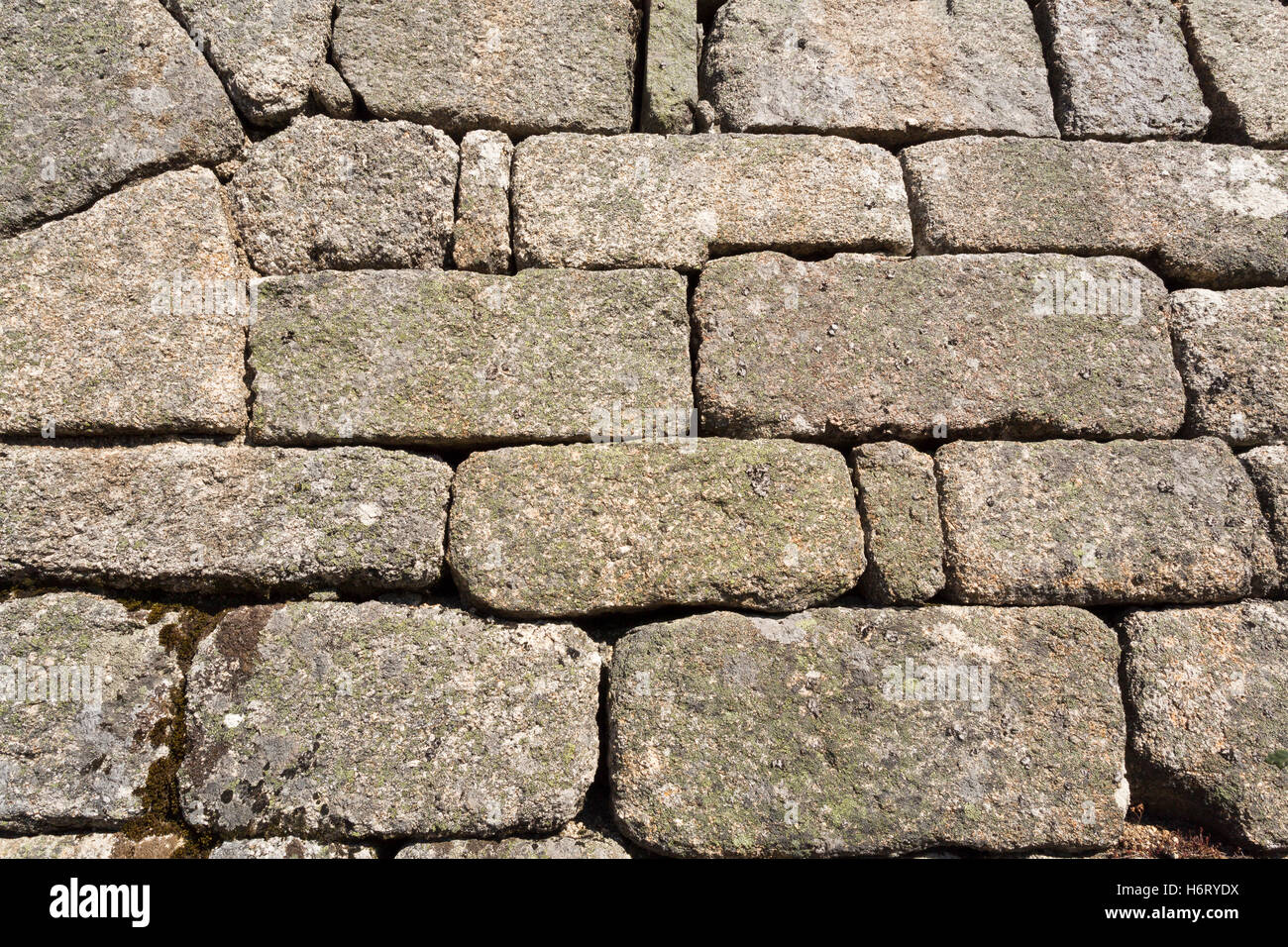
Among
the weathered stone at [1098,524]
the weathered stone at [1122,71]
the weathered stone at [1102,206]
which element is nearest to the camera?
the weathered stone at [1098,524]

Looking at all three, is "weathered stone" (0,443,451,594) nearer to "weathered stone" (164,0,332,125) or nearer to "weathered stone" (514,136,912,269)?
"weathered stone" (514,136,912,269)

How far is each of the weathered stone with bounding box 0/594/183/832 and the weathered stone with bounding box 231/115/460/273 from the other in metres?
1.15

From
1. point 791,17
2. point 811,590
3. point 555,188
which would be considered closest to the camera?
point 811,590

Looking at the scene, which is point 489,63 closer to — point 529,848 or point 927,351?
point 927,351

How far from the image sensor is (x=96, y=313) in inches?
86.1

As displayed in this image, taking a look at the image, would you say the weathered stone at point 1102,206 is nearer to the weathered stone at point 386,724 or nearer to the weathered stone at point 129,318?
the weathered stone at point 386,724

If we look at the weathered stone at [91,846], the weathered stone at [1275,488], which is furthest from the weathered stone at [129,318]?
the weathered stone at [1275,488]

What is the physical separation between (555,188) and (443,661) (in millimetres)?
1478

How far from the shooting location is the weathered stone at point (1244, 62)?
2.64 metres

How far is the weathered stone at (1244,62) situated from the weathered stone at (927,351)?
34.7 inches

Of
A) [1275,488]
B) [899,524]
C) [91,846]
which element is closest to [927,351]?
[899,524]

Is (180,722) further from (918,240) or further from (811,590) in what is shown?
(918,240)

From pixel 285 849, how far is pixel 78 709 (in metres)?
0.67
